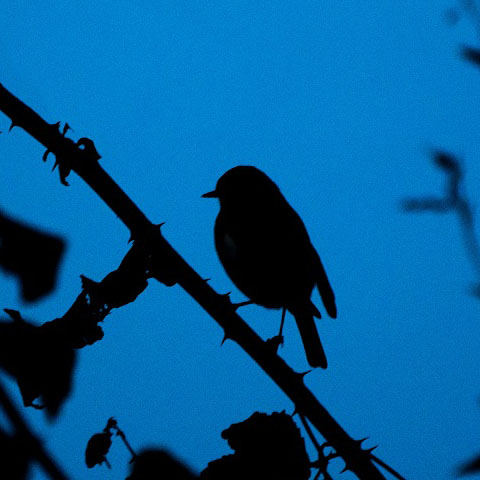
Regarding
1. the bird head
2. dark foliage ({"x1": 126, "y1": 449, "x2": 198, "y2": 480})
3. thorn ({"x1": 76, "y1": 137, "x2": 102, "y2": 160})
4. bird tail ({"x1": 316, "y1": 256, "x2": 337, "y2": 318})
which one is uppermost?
the bird head

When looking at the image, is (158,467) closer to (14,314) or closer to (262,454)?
(262,454)

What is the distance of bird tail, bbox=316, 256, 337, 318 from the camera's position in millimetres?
2742

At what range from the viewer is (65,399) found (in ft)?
3.05

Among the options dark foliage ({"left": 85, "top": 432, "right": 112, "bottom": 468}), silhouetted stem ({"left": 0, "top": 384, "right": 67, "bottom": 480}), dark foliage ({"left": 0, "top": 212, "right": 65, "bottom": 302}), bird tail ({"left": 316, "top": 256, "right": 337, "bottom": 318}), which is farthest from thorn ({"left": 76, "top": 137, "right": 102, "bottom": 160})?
bird tail ({"left": 316, "top": 256, "right": 337, "bottom": 318})

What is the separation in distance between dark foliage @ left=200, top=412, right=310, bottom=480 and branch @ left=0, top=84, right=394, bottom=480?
18 cm

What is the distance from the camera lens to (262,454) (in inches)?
48.1

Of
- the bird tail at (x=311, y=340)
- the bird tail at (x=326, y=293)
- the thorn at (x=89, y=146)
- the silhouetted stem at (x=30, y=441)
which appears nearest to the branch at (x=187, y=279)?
the thorn at (x=89, y=146)

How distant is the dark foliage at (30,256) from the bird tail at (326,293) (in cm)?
193

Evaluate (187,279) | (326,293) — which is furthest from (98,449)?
(326,293)

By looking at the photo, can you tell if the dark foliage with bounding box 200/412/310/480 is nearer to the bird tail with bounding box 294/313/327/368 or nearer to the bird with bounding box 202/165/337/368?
the bird with bounding box 202/165/337/368

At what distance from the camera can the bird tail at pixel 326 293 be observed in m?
2.74

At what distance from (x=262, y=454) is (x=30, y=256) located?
611mm

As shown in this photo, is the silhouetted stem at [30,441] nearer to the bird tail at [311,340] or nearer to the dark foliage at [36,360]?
the dark foliage at [36,360]

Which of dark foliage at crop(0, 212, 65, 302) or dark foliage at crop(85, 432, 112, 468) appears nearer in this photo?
dark foliage at crop(0, 212, 65, 302)
